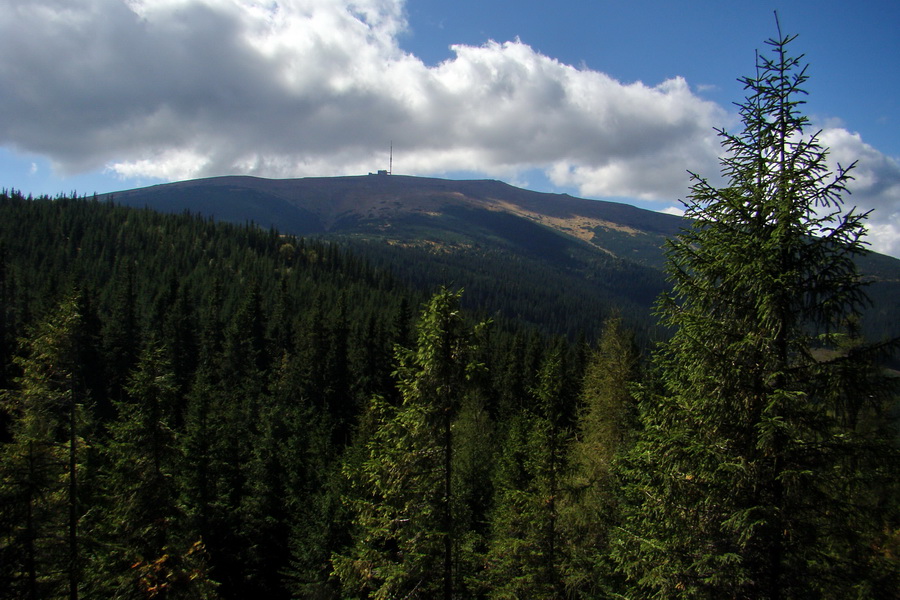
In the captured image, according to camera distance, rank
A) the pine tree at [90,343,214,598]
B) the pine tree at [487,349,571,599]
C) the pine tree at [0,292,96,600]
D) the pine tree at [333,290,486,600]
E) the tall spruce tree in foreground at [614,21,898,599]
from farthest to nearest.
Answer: the pine tree at [487,349,571,599], the pine tree at [90,343,214,598], the pine tree at [0,292,96,600], the pine tree at [333,290,486,600], the tall spruce tree in foreground at [614,21,898,599]

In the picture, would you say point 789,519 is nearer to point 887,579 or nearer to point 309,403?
point 887,579

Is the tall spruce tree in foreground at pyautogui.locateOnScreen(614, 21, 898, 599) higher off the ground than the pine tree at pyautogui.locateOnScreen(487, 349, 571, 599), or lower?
higher

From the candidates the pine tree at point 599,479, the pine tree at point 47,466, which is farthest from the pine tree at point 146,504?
the pine tree at point 599,479

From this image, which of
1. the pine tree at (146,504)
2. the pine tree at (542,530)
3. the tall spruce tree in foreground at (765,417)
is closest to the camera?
the tall spruce tree in foreground at (765,417)

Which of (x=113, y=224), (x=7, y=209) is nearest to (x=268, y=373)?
(x=113, y=224)

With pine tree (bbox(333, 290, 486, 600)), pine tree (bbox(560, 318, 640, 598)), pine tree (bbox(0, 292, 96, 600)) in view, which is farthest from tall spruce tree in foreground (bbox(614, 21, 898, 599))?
pine tree (bbox(0, 292, 96, 600))

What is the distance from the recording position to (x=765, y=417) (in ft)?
26.0

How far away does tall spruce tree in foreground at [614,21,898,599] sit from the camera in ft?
26.0

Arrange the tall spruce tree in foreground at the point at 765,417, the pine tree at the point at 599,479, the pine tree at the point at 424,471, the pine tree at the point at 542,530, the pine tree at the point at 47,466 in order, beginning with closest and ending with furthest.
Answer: the tall spruce tree in foreground at the point at 765,417 < the pine tree at the point at 424,471 < the pine tree at the point at 47,466 < the pine tree at the point at 599,479 < the pine tree at the point at 542,530

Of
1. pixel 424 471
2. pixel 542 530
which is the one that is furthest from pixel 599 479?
pixel 424 471

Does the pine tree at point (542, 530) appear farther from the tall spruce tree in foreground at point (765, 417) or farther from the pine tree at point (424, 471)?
the tall spruce tree in foreground at point (765, 417)

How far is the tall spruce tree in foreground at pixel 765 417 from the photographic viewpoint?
7.92 m

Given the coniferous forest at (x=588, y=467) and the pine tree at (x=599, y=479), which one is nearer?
the coniferous forest at (x=588, y=467)

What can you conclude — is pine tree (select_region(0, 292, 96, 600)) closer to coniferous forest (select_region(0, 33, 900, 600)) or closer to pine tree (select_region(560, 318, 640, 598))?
coniferous forest (select_region(0, 33, 900, 600))
